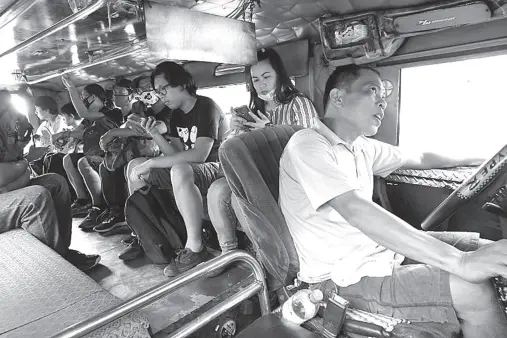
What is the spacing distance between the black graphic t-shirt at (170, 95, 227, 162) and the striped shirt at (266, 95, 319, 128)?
0.49 meters

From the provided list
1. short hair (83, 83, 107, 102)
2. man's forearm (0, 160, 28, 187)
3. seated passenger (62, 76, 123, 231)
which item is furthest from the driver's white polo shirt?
short hair (83, 83, 107, 102)

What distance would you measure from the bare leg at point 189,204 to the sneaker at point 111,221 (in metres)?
1.47

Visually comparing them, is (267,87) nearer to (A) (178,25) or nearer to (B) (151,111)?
(A) (178,25)

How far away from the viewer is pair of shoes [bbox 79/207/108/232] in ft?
11.9

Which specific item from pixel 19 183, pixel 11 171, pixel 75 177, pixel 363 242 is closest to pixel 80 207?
pixel 75 177

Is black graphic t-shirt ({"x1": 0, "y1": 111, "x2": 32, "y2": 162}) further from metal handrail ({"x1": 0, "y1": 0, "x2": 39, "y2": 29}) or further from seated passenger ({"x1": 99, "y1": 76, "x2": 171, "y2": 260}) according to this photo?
metal handrail ({"x1": 0, "y1": 0, "x2": 39, "y2": 29})

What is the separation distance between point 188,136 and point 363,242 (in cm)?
186

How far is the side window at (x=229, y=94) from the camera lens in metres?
4.46

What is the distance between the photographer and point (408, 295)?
1.16 m

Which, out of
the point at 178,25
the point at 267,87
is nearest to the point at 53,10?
the point at 178,25

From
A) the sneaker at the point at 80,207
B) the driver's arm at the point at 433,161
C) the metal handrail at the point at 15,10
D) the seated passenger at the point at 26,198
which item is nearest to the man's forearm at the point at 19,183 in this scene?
the seated passenger at the point at 26,198

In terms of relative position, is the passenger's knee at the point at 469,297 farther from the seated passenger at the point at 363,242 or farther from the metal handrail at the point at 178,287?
the metal handrail at the point at 178,287

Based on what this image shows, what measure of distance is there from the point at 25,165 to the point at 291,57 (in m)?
2.77

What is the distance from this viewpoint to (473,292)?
104 centimetres
